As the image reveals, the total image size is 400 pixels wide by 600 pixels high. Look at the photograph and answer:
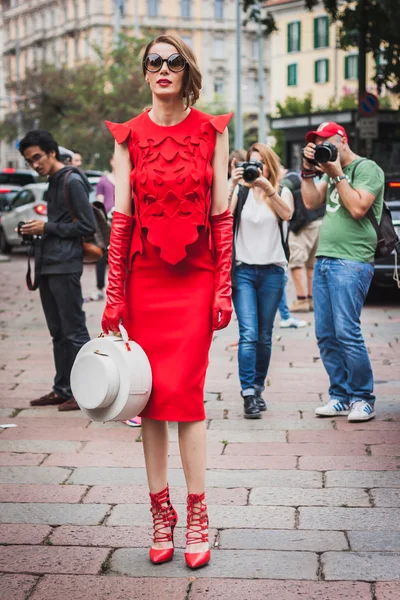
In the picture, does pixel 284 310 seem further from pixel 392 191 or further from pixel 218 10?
pixel 218 10

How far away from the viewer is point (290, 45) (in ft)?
241

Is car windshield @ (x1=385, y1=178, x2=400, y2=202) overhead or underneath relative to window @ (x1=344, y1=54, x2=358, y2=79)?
underneath

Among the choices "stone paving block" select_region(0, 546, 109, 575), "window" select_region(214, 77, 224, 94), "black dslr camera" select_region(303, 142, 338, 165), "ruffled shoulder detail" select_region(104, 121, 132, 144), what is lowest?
"stone paving block" select_region(0, 546, 109, 575)

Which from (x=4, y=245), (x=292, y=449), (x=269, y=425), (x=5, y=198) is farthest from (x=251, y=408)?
(x=5, y=198)

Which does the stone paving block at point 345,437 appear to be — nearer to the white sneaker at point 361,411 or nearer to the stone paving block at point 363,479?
the white sneaker at point 361,411

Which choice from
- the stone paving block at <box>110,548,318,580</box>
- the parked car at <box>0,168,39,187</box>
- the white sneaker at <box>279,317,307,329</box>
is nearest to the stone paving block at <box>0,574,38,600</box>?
the stone paving block at <box>110,548,318,580</box>

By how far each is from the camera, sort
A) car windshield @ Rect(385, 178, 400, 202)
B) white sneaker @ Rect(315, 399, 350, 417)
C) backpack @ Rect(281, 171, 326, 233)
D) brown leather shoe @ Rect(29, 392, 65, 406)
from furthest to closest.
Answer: car windshield @ Rect(385, 178, 400, 202) → backpack @ Rect(281, 171, 326, 233) → brown leather shoe @ Rect(29, 392, 65, 406) → white sneaker @ Rect(315, 399, 350, 417)

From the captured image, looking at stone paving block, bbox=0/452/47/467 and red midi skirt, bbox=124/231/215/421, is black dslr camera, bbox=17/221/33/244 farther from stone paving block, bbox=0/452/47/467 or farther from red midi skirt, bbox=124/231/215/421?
red midi skirt, bbox=124/231/215/421

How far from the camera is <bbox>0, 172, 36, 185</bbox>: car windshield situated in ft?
101

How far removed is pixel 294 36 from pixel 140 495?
231ft

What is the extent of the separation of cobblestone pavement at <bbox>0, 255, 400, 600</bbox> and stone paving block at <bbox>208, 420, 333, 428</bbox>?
1 cm

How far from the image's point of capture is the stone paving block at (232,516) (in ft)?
15.4

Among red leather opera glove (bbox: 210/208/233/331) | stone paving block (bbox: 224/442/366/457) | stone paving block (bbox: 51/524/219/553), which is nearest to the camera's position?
red leather opera glove (bbox: 210/208/233/331)

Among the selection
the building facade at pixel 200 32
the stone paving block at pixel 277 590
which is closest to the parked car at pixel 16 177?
the stone paving block at pixel 277 590
